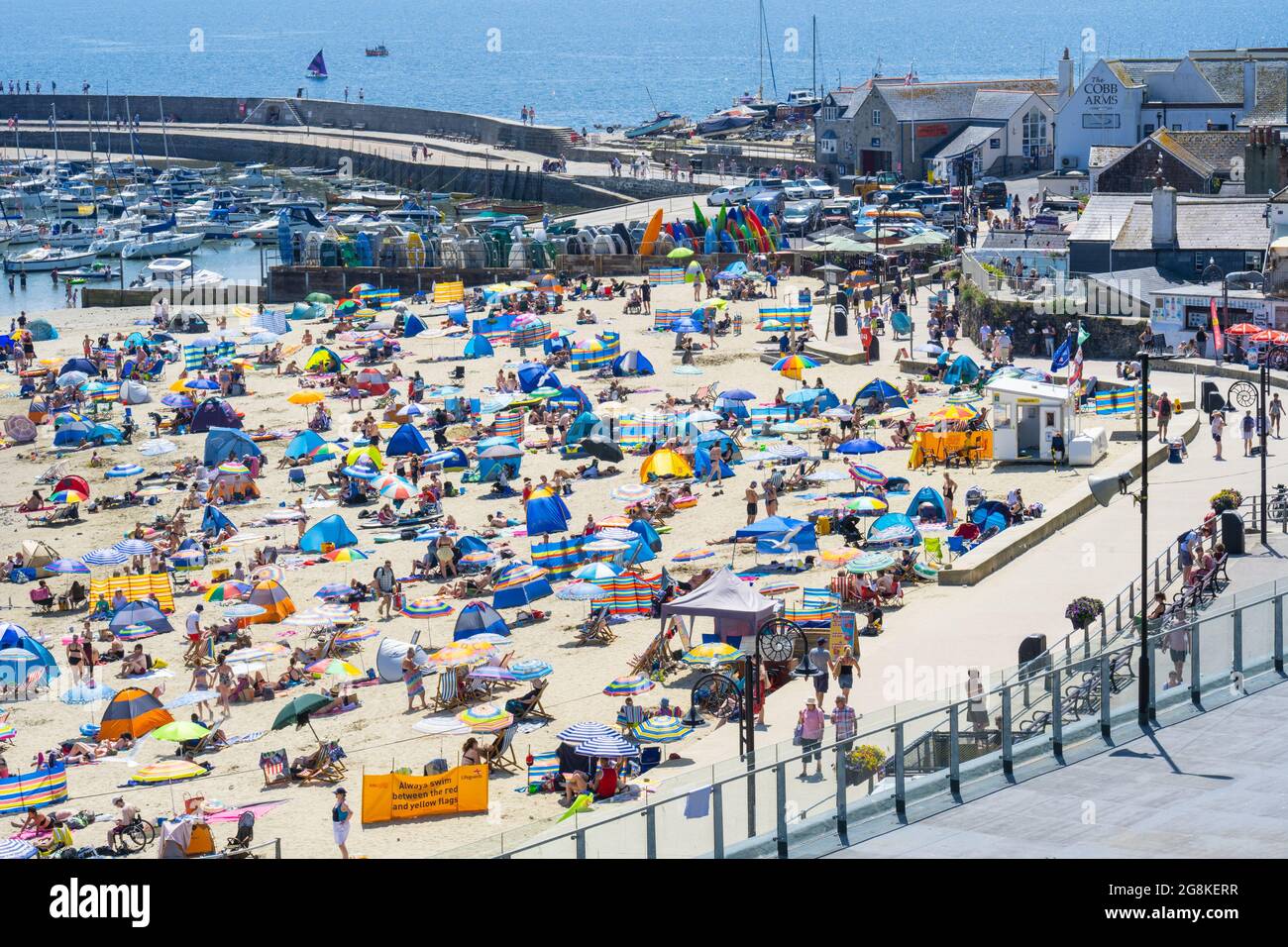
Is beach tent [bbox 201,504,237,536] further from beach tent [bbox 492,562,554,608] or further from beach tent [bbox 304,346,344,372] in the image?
beach tent [bbox 304,346,344,372]

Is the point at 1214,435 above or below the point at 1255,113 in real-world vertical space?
below

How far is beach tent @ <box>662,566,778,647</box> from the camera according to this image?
23391 millimetres

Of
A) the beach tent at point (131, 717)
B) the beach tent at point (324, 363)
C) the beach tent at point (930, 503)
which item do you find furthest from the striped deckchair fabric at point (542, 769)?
the beach tent at point (324, 363)

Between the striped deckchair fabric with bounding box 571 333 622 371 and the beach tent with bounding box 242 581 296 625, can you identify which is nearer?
the beach tent with bounding box 242 581 296 625

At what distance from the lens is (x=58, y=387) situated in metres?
45.6

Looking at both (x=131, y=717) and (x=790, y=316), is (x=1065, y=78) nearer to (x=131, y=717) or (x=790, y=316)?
(x=790, y=316)

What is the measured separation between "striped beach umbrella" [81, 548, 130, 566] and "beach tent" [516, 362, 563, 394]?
12736mm

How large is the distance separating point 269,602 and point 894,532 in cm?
926

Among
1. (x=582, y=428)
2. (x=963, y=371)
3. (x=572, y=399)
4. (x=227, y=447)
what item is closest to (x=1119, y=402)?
(x=963, y=371)

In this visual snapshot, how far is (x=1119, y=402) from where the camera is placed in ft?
119

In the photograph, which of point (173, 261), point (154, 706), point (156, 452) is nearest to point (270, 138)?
point (173, 261)

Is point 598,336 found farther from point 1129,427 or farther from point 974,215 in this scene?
point 974,215

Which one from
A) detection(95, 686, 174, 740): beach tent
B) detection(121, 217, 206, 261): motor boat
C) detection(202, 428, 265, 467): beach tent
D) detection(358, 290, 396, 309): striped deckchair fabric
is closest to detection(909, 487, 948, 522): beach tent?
detection(95, 686, 174, 740): beach tent

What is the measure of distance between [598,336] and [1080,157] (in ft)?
94.0
